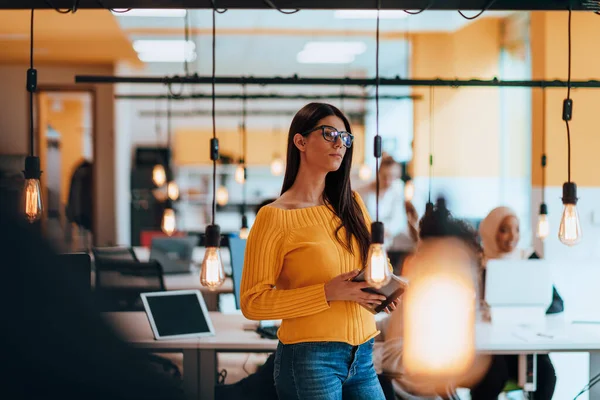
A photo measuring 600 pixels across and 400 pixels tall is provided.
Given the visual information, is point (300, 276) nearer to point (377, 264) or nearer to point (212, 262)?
point (377, 264)

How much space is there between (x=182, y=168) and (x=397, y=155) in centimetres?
528

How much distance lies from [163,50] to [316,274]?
27.8ft

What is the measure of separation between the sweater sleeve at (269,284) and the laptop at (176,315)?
1.45 m

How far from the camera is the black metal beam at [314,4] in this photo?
3.18 m

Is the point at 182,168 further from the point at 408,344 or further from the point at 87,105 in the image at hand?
the point at 408,344

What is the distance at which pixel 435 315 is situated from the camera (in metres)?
3.34

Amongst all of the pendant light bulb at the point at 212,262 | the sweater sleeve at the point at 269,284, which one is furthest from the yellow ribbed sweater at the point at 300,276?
the pendant light bulb at the point at 212,262

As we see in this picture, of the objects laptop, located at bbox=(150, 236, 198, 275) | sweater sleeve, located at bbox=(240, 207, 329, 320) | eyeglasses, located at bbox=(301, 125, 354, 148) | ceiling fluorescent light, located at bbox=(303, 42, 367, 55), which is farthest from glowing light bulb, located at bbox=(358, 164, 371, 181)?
sweater sleeve, located at bbox=(240, 207, 329, 320)

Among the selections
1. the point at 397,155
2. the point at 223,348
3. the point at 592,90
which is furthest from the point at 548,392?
the point at 397,155

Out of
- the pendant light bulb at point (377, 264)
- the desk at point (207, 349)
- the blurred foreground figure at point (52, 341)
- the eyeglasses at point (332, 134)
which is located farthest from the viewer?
the desk at point (207, 349)

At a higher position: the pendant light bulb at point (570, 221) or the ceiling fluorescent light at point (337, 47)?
the ceiling fluorescent light at point (337, 47)

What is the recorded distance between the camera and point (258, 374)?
3014mm

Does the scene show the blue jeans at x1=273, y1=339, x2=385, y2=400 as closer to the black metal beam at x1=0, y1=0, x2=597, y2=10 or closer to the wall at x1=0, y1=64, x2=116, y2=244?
the black metal beam at x1=0, y1=0, x2=597, y2=10

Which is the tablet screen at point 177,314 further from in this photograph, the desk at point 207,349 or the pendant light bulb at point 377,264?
the pendant light bulb at point 377,264
